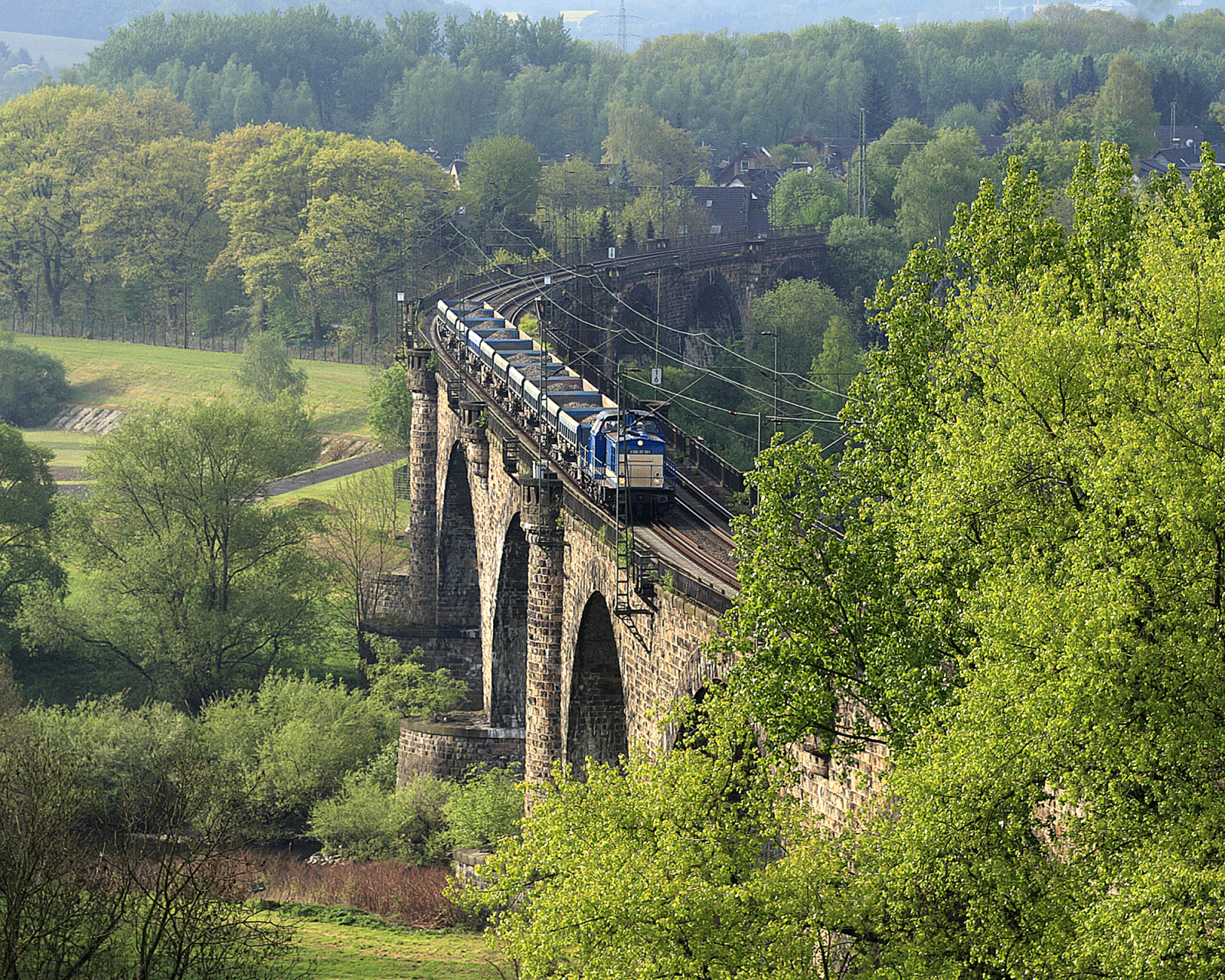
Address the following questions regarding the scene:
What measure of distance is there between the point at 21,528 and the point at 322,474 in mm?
27492

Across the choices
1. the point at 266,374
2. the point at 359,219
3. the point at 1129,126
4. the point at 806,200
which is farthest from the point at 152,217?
the point at 1129,126

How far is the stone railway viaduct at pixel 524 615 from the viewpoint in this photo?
34.2 metres

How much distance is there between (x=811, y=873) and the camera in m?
21.0

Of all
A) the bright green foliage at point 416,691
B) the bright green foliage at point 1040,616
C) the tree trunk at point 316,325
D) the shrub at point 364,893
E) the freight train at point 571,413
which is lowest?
the shrub at point 364,893

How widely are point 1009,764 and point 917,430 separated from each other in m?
8.54

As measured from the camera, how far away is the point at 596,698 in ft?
147

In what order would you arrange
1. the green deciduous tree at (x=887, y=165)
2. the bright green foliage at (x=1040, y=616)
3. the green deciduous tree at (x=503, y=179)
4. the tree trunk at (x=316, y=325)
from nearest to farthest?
the bright green foliage at (x=1040, y=616) < the tree trunk at (x=316, y=325) < the green deciduous tree at (x=503, y=179) < the green deciduous tree at (x=887, y=165)

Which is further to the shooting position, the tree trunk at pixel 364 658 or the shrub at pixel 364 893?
the tree trunk at pixel 364 658

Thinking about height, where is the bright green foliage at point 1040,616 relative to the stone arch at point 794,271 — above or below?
above

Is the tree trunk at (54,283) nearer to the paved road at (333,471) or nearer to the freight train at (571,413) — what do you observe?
the paved road at (333,471)

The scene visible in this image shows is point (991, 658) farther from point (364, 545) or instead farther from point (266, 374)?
point (266, 374)

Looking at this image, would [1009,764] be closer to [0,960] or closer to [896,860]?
[896,860]

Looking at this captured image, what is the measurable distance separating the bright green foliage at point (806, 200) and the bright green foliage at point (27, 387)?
248ft

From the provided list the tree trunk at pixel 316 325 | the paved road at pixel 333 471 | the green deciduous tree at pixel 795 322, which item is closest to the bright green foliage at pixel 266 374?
the paved road at pixel 333 471
